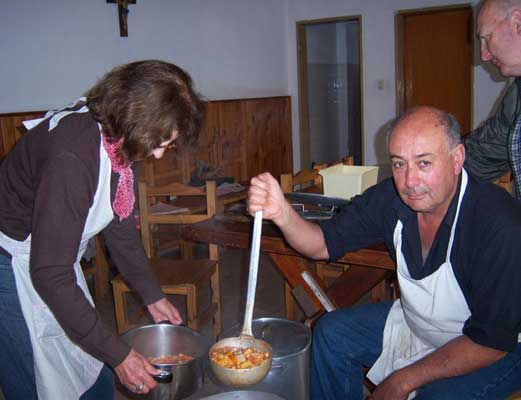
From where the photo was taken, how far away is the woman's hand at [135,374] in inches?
52.9

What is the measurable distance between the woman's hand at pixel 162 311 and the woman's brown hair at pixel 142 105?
601mm

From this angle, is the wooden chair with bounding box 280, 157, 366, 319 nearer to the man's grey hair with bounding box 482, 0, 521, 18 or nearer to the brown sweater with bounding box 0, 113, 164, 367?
the man's grey hair with bounding box 482, 0, 521, 18

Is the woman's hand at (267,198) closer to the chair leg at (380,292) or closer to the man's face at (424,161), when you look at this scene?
the man's face at (424,161)

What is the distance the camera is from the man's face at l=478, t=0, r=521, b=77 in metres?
1.87

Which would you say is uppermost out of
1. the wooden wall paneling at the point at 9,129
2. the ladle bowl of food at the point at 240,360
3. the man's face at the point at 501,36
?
the man's face at the point at 501,36

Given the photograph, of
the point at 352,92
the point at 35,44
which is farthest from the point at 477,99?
the point at 35,44

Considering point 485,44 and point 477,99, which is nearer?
point 485,44

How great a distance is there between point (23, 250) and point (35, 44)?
267 cm

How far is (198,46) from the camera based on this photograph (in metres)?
5.03

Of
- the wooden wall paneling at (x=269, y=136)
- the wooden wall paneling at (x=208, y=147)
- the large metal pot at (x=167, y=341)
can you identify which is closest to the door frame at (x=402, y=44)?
the wooden wall paneling at (x=269, y=136)

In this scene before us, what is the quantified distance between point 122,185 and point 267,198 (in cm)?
44

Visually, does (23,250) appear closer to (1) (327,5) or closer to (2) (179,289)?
(2) (179,289)

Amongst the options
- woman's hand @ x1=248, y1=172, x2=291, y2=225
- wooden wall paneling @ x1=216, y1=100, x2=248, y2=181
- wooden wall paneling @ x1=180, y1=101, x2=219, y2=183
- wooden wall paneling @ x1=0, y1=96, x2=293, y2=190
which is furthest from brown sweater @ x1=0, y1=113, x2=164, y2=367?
wooden wall paneling @ x1=216, y1=100, x2=248, y2=181

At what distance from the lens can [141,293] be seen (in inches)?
68.9
